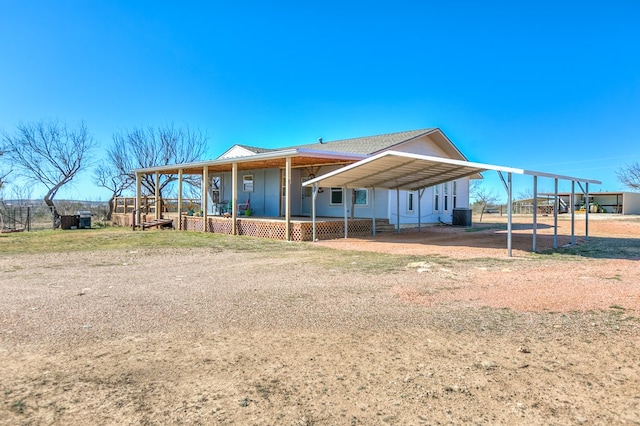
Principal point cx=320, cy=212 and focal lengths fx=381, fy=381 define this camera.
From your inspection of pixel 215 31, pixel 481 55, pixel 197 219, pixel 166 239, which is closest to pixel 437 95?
pixel 481 55

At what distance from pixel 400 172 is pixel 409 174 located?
59 centimetres

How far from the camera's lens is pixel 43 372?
9.48 feet

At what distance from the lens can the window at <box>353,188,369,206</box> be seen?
656 inches

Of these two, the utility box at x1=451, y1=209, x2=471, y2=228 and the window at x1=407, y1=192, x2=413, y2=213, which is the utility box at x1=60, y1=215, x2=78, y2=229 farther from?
the utility box at x1=451, y1=209, x2=471, y2=228

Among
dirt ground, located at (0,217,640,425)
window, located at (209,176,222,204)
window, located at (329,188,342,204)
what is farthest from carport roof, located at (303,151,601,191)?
window, located at (209,176,222,204)

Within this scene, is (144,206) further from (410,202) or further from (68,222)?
(410,202)

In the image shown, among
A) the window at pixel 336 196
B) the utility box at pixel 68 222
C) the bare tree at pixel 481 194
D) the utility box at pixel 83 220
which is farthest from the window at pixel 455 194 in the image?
the bare tree at pixel 481 194

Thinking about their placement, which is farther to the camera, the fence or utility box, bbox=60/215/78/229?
utility box, bbox=60/215/78/229

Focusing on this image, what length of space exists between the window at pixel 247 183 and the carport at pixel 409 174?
26.2 ft

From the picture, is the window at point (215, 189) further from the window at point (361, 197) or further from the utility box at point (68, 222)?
the window at point (361, 197)

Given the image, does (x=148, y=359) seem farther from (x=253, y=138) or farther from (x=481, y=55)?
(x=253, y=138)

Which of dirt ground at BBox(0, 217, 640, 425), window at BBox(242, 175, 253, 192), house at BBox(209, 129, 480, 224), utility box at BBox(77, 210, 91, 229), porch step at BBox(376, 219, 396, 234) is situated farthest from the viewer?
window at BBox(242, 175, 253, 192)

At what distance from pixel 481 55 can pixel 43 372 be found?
2510cm

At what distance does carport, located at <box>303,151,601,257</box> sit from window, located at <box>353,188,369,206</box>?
1.88 metres
